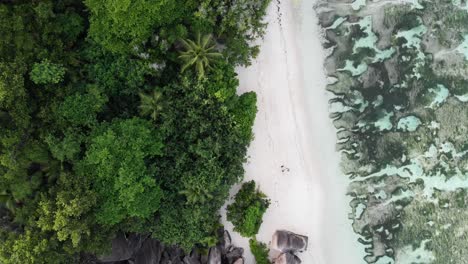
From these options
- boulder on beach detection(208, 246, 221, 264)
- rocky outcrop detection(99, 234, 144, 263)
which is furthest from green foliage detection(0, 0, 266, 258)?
boulder on beach detection(208, 246, 221, 264)

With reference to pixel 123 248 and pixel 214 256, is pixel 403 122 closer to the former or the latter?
pixel 214 256

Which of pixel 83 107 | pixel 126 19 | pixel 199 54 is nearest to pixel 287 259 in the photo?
pixel 199 54

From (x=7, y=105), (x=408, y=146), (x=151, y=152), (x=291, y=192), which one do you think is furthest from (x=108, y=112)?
(x=408, y=146)

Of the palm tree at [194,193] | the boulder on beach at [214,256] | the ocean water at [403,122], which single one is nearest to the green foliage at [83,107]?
the palm tree at [194,193]

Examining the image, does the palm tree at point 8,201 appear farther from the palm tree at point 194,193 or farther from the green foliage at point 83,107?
the palm tree at point 194,193

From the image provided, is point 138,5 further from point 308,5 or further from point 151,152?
point 308,5

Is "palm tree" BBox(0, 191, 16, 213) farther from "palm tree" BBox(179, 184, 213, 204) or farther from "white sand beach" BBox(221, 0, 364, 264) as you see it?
"white sand beach" BBox(221, 0, 364, 264)
